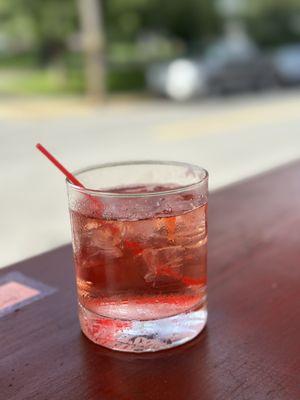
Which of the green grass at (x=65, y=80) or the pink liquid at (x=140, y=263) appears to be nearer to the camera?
the pink liquid at (x=140, y=263)

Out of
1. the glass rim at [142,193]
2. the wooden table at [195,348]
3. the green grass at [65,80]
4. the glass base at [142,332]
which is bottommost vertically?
the green grass at [65,80]

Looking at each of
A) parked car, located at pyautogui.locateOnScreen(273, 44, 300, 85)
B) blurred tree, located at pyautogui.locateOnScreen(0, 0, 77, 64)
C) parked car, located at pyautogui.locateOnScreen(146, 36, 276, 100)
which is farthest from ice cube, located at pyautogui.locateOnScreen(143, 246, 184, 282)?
blurred tree, located at pyautogui.locateOnScreen(0, 0, 77, 64)

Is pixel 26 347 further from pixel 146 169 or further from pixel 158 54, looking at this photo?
pixel 158 54

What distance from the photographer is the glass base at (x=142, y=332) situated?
2.58ft

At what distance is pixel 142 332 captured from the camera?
79 centimetres

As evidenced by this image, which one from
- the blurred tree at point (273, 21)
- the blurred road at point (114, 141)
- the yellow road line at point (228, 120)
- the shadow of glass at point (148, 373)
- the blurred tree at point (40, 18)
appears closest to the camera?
the shadow of glass at point (148, 373)

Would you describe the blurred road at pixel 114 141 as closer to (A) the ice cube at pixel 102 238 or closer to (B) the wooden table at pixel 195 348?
(B) the wooden table at pixel 195 348

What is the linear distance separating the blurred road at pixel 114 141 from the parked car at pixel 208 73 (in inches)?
14.9

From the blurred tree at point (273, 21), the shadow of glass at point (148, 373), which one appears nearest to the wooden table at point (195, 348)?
the shadow of glass at point (148, 373)

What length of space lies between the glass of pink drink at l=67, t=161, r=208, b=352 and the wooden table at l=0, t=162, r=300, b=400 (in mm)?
32

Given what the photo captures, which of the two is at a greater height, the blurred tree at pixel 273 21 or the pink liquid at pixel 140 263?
the pink liquid at pixel 140 263

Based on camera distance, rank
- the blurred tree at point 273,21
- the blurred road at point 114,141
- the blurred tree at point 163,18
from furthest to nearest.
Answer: the blurred tree at point 273,21
the blurred tree at point 163,18
the blurred road at point 114,141

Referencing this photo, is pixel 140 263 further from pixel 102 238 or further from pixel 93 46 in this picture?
pixel 93 46

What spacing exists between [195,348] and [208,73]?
9.99m
